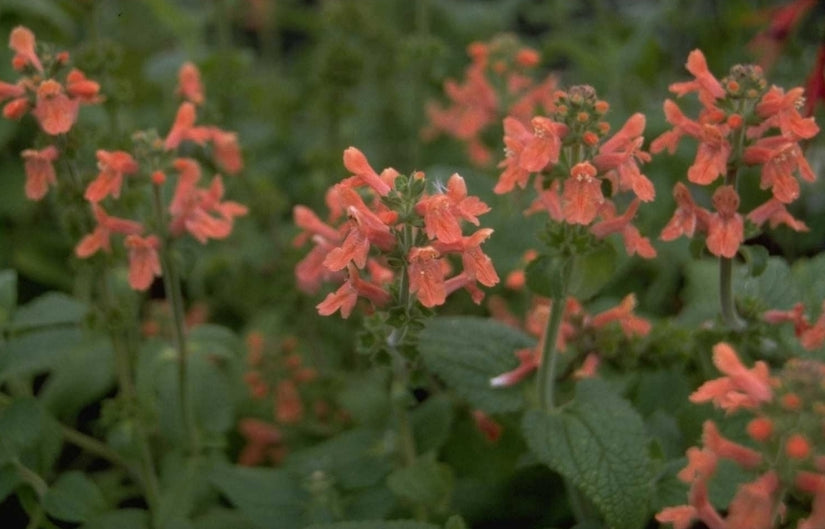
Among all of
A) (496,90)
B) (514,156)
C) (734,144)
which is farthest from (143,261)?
(496,90)

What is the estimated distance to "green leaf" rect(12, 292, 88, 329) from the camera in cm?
231

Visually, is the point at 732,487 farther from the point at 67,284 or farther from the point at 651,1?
the point at 651,1

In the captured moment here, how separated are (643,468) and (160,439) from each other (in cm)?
153

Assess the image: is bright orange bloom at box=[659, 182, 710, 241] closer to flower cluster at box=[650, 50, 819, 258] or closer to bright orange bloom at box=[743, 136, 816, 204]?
flower cluster at box=[650, 50, 819, 258]

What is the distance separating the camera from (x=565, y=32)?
14.5ft

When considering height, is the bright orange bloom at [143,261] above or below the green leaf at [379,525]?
above

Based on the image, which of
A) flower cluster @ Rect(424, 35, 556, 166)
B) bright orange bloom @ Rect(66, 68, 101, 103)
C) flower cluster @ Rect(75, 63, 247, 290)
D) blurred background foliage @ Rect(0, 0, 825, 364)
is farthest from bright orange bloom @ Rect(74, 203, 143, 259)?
flower cluster @ Rect(424, 35, 556, 166)

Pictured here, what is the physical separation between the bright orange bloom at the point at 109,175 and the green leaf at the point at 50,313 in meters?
0.42

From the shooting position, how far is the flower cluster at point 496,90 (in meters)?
3.17

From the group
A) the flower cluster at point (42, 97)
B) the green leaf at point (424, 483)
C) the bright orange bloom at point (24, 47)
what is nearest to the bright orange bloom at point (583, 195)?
the green leaf at point (424, 483)

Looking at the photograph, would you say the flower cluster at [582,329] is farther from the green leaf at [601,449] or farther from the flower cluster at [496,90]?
the flower cluster at [496,90]

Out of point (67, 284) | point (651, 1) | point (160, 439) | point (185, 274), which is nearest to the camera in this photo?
point (185, 274)

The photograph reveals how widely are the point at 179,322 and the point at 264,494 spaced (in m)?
0.45

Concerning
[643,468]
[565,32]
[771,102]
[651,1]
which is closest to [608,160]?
[771,102]
